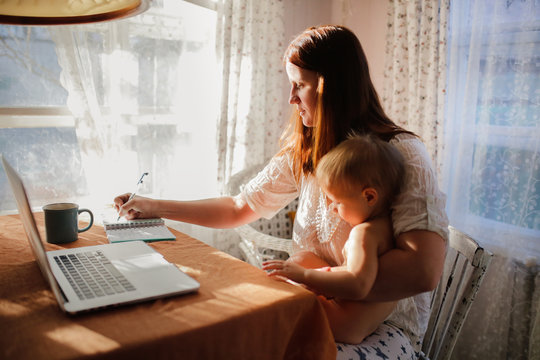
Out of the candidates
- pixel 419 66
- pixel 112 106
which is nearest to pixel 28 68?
pixel 112 106

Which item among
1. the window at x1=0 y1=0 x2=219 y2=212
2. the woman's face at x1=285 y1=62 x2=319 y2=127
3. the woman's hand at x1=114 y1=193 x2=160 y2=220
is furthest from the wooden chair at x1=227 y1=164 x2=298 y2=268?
the woman's face at x1=285 y1=62 x2=319 y2=127

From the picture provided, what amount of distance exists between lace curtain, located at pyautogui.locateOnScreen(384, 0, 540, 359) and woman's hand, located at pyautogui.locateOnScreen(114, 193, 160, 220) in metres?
1.51

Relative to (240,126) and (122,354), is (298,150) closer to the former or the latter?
(122,354)

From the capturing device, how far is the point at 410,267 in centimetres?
104

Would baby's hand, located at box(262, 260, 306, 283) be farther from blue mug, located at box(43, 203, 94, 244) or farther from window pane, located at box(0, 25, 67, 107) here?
window pane, located at box(0, 25, 67, 107)

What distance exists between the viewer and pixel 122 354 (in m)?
0.72

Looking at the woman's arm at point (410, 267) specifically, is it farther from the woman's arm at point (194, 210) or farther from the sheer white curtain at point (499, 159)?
the sheer white curtain at point (499, 159)

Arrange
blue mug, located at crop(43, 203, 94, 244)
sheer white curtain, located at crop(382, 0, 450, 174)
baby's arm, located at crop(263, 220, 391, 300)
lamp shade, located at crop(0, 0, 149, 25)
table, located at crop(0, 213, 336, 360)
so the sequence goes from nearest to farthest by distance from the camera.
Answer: table, located at crop(0, 213, 336, 360)
baby's arm, located at crop(263, 220, 391, 300)
lamp shade, located at crop(0, 0, 149, 25)
blue mug, located at crop(43, 203, 94, 244)
sheer white curtain, located at crop(382, 0, 450, 174)

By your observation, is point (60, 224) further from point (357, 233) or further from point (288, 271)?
point (357, 233)

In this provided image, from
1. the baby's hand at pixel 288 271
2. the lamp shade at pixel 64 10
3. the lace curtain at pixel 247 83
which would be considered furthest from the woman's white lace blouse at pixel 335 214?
the lace curtain at pixel 247 83

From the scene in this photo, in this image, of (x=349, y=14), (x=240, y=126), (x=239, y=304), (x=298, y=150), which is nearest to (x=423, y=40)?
(x=349, y=14)

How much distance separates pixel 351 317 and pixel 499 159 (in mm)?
1449

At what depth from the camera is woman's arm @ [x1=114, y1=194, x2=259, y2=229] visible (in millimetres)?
1484

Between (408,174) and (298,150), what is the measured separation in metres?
0.41
